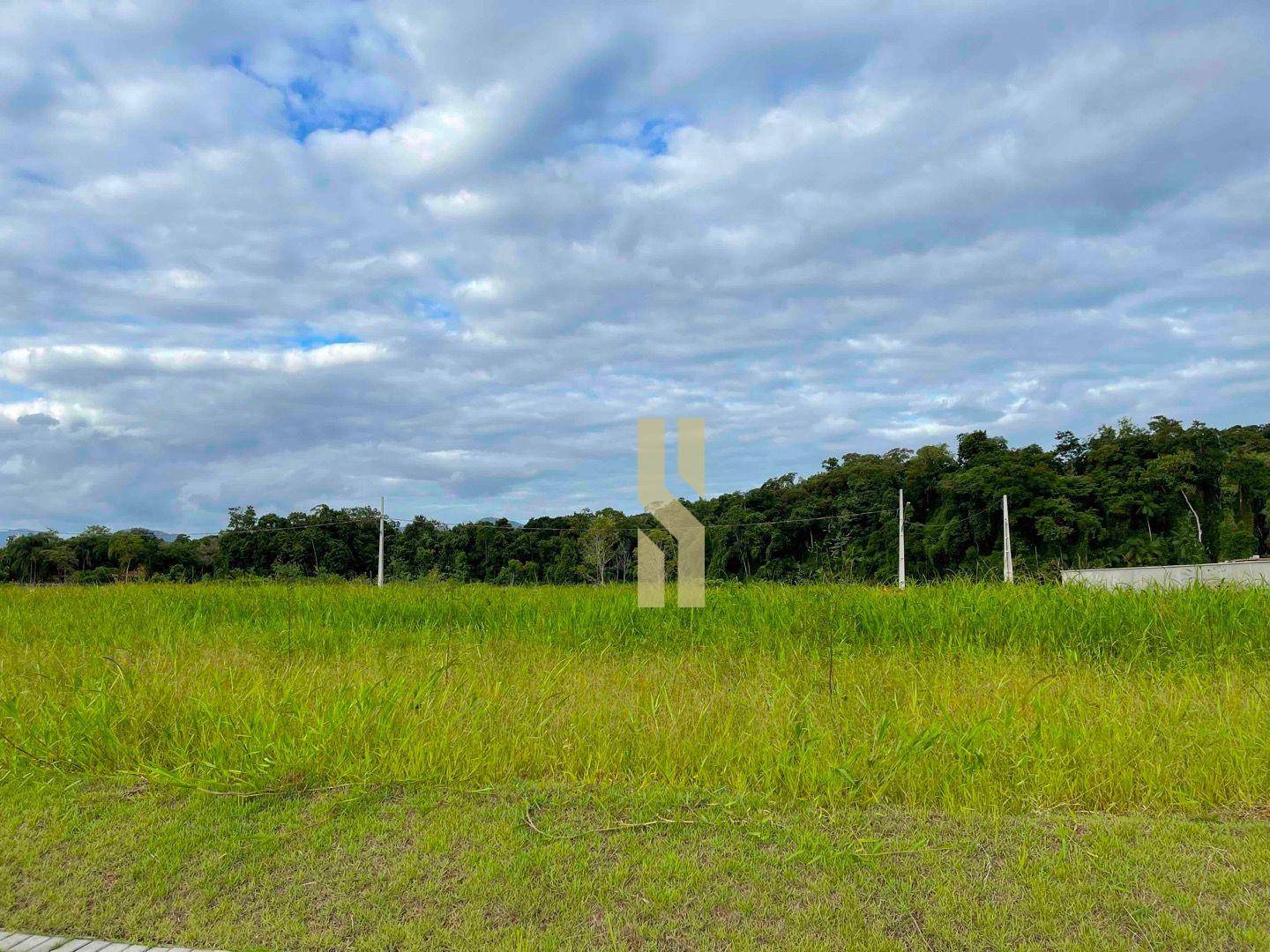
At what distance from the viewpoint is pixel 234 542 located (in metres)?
35.6

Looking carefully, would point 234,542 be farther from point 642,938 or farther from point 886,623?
point 642,938

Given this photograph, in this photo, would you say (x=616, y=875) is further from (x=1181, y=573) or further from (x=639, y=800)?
(x=1181, y=573)

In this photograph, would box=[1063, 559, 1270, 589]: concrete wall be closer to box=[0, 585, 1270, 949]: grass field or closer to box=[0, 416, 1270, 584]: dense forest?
box=[0, 585, 1270, 949]: grass field

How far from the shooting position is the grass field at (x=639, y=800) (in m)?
2.88

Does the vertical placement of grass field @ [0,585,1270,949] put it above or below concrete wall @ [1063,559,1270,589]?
below

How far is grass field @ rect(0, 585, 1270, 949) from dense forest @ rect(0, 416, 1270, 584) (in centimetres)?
2804

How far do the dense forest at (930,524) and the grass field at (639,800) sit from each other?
28.0 m

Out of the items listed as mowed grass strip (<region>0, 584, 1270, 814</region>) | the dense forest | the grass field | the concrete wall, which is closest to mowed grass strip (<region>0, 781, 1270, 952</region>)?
the grass field

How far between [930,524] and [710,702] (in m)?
42.2

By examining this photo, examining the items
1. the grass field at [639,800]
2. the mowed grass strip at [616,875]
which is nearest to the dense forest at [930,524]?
the grass field at [639,800]

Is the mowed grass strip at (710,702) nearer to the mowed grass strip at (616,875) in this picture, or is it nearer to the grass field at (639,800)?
the grass field at (639,800)

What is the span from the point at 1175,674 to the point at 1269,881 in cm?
362

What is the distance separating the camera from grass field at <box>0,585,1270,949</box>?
2.88 m

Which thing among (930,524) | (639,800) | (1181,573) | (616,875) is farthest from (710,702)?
(930,524)
